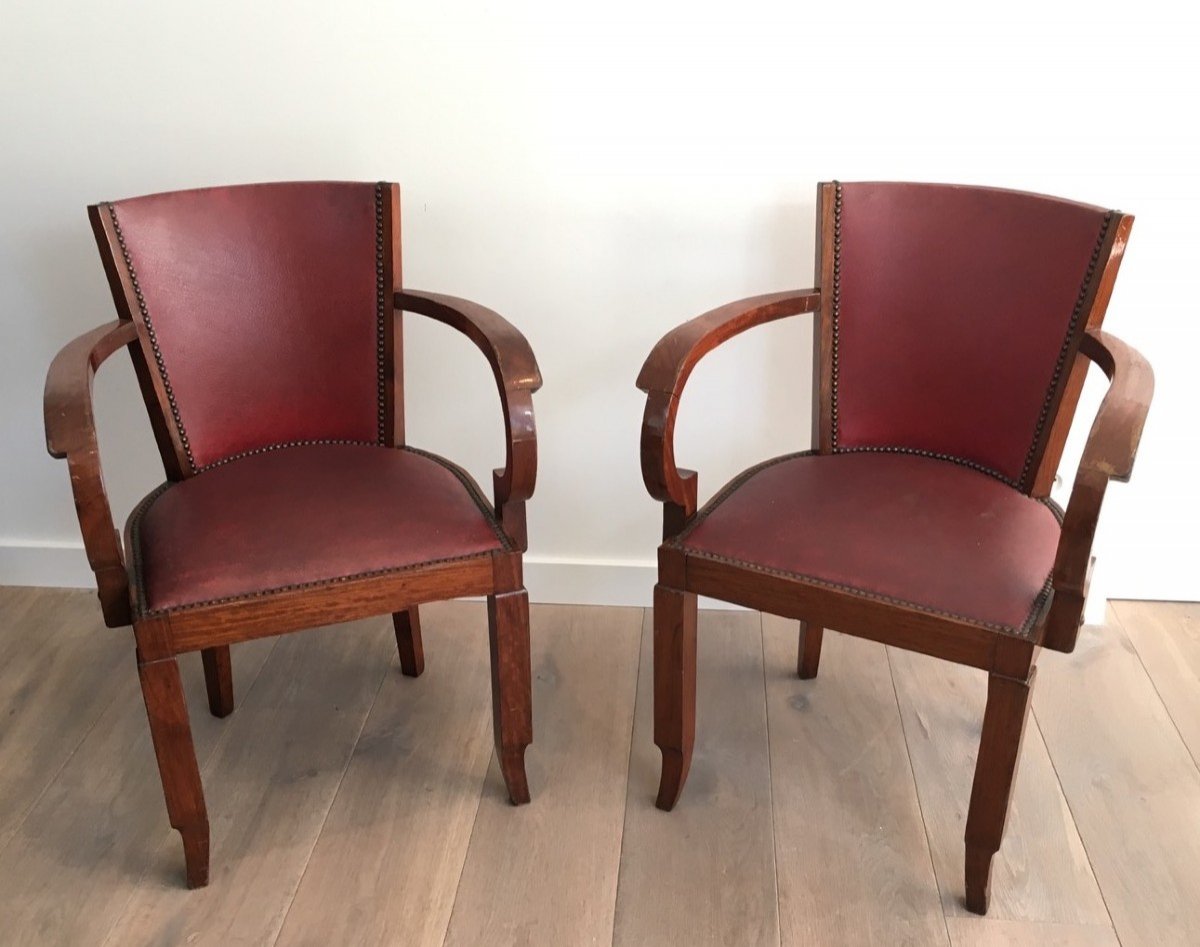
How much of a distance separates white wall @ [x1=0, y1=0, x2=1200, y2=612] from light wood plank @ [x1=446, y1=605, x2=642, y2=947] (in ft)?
1.21

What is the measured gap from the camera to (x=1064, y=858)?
1.51 m

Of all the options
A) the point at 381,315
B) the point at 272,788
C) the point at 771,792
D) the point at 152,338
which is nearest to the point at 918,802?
the point at 771,792

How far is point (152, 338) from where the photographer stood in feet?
5.08

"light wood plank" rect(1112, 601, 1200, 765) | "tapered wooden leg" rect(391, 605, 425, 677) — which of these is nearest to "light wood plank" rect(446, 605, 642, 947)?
"tapered wooden leg" rect(391, 605, 425, 677)

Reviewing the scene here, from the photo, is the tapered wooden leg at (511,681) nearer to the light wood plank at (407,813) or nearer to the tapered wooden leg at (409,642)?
the light wood plank at (407,813)

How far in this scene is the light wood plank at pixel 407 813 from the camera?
1.44 metres

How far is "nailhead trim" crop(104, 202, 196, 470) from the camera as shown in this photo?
1.51 metres

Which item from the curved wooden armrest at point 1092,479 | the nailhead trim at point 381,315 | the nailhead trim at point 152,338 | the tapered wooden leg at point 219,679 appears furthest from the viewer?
the tapered wooden leg at point 219,679

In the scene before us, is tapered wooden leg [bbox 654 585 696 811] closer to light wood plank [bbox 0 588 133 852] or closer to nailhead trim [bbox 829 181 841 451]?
nailhead trim [bbox 829 181 841 451]

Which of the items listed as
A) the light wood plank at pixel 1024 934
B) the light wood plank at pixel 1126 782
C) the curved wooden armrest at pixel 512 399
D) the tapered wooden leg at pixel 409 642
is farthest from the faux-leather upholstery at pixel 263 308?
the light wood plank at pixel 1126 782

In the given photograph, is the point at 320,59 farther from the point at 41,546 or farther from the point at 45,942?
the point at 45,942

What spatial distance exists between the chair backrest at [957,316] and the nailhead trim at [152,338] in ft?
3.13

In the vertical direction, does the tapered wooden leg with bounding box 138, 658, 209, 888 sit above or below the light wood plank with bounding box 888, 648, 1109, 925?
above

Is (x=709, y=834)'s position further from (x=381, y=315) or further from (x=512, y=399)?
(x=381, y=315)
